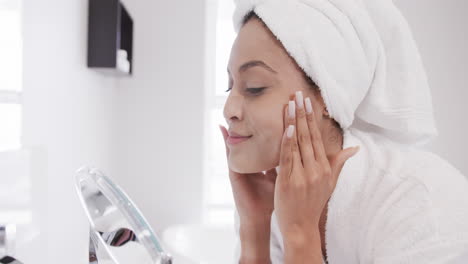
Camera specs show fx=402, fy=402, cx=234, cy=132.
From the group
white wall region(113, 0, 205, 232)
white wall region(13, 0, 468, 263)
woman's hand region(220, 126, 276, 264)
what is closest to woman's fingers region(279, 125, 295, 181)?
woman's hand region(220, 126, 276, 264)

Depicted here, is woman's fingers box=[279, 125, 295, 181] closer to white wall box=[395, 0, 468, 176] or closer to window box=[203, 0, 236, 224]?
window box=[203, 0, 236, 224]

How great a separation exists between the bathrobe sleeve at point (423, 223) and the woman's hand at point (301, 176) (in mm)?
107

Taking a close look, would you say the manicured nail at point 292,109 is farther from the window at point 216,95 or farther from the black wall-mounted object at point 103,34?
the window at point 216,95

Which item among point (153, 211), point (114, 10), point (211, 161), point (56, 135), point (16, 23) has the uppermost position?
point (114, 10)

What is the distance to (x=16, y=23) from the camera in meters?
0.76

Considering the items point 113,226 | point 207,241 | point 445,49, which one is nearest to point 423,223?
point 113,226

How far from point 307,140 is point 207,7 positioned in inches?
69.9

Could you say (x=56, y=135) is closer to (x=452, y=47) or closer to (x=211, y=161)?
(x=211, y=161)

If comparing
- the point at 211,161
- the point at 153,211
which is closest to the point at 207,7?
the point at 211,161

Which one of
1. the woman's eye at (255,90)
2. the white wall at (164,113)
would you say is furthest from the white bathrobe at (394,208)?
the white wall at (164,113)

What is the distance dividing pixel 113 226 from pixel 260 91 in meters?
0.37

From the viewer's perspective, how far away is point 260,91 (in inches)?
28.8

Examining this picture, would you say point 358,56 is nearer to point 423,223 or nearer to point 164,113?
point 423,223

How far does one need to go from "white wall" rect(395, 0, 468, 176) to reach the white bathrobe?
1821mm
